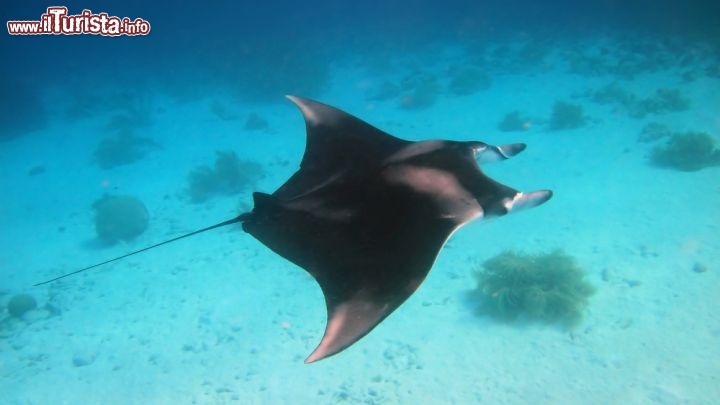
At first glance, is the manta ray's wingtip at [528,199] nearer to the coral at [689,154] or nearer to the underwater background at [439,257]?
the underwater background at [439,257]

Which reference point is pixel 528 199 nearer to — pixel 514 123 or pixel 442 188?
pixel 442 188

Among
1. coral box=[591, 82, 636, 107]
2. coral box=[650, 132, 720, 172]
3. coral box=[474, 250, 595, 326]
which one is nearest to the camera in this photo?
coral box=[474, 250, 595, 326]

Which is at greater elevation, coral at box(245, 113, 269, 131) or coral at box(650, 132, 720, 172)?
coral at box(650, 132, 720, 172)

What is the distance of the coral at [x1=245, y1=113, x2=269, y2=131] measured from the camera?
19.6 m

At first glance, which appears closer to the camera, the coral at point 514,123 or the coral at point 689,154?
the coral at point 689,154

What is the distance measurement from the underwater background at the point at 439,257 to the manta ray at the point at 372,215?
4.06 m

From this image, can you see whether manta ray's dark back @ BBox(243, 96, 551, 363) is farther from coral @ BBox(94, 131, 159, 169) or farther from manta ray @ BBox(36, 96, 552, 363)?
coral @ BBox(94, 131, 159, 169)

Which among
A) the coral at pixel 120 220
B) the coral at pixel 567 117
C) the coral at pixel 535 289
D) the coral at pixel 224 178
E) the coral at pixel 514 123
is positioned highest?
the coral at pixel 567 117

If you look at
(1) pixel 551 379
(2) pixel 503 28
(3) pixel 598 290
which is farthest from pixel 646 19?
(1) pixel 551 379

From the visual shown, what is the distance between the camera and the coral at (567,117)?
581 inches

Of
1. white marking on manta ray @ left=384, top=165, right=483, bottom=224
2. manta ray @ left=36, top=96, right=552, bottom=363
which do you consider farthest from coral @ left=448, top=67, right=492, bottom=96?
white marking on manta ray @ left=384, top=165, right=483, bottom=224

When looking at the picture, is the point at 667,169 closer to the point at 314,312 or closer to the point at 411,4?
the point at 314,312

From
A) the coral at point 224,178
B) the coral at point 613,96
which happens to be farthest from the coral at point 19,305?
the coral at point 613,96

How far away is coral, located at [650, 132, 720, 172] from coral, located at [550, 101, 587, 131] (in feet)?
11.2
